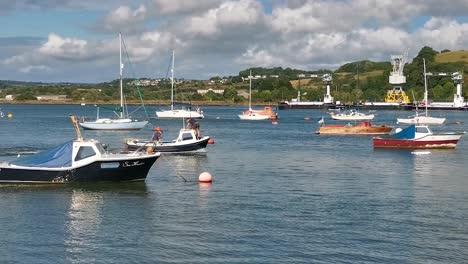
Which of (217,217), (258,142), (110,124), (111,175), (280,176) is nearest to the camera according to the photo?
(217,217)

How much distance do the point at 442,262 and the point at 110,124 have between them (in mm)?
89069

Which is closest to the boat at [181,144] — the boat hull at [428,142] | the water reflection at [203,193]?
the water reflection at [203,193]

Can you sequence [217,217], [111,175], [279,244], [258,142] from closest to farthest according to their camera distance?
[279,244], [217,217], [111,175], [258,142]

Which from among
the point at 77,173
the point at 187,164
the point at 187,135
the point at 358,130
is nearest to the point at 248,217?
the point at 77,173

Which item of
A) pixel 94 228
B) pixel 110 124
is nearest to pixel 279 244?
pixel 94 228

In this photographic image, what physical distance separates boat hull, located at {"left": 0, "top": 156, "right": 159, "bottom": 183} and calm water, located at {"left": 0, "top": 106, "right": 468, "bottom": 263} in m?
0.46

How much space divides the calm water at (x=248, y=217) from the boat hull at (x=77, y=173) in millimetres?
461

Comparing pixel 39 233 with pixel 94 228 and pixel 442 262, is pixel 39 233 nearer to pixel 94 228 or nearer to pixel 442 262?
pixel 94 228

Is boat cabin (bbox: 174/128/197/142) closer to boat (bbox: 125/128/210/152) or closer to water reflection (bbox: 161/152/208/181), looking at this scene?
boat (bbox: 125/128/210/152)

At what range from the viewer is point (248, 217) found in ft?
109

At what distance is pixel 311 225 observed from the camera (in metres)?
31.5

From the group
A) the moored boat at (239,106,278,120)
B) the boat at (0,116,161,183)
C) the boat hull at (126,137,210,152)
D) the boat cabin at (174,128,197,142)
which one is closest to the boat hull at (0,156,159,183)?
the boat at (0,116,161,183)

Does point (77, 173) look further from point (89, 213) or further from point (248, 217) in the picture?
point (248, 217)

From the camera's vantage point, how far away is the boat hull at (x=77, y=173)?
41.3 meters
